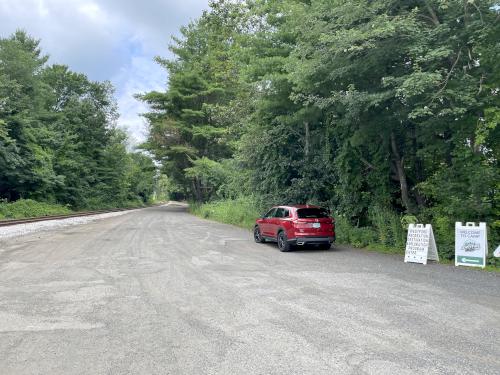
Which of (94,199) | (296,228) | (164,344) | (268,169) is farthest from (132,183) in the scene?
(164,344)

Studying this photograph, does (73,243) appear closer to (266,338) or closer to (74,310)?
(74,310)

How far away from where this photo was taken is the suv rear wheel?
12.7 m

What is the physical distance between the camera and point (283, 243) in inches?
507

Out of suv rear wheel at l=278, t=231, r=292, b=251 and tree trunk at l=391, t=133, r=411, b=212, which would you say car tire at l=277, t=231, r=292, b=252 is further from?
tree trunk at l=391, t=133, r=411, b=212

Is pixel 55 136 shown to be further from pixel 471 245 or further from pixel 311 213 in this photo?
pixel 471 245

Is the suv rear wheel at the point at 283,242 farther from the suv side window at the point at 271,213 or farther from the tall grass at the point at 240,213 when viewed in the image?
the tall grass at the point at 240,213

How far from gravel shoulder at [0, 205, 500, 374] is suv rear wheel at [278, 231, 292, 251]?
2.27m

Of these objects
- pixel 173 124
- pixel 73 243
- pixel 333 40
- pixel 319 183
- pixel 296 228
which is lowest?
pixel 73 243

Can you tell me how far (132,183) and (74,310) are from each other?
80734mm

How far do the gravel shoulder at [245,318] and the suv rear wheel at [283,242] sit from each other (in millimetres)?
2273

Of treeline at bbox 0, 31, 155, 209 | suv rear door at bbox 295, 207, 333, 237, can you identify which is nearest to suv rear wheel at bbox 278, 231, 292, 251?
suv rear door at bbox 295, 207, 333, 237

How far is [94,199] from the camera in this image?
179ft

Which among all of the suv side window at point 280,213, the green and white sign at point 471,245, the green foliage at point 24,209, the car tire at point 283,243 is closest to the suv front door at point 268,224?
the suv side window at point 280,213

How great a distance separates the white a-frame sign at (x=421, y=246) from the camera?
10.5 meters
